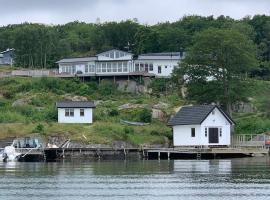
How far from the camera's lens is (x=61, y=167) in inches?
2763

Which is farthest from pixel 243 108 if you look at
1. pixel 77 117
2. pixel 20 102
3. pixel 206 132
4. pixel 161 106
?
pixel 20 102

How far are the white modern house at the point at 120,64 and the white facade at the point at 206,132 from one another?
26978 millimetres

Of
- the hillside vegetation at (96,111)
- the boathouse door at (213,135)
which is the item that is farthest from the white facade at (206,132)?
the hillside vegetation at (96,111)

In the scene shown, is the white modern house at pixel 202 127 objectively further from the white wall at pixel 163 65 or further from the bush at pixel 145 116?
the white wall at pixel 163 65

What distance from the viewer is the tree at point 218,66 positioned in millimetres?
95375

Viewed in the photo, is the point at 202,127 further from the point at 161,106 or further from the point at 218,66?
the point at 161,106

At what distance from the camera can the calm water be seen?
48.1 metres

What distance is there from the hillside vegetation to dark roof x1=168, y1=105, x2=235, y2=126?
2570 mm

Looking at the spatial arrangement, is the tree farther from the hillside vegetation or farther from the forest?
the forest

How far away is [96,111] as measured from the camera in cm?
9562

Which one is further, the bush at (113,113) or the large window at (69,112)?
the bush at (113,113)

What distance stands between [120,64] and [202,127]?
34097 mm

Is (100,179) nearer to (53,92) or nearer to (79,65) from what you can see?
(53,92)

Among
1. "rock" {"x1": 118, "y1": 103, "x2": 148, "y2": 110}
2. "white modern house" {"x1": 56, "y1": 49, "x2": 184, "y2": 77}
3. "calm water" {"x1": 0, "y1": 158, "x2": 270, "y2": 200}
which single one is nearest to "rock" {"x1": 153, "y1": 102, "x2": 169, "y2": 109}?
"rock" {"x1": 118, "y1": 103, "x2": 148, "y2": 110}
